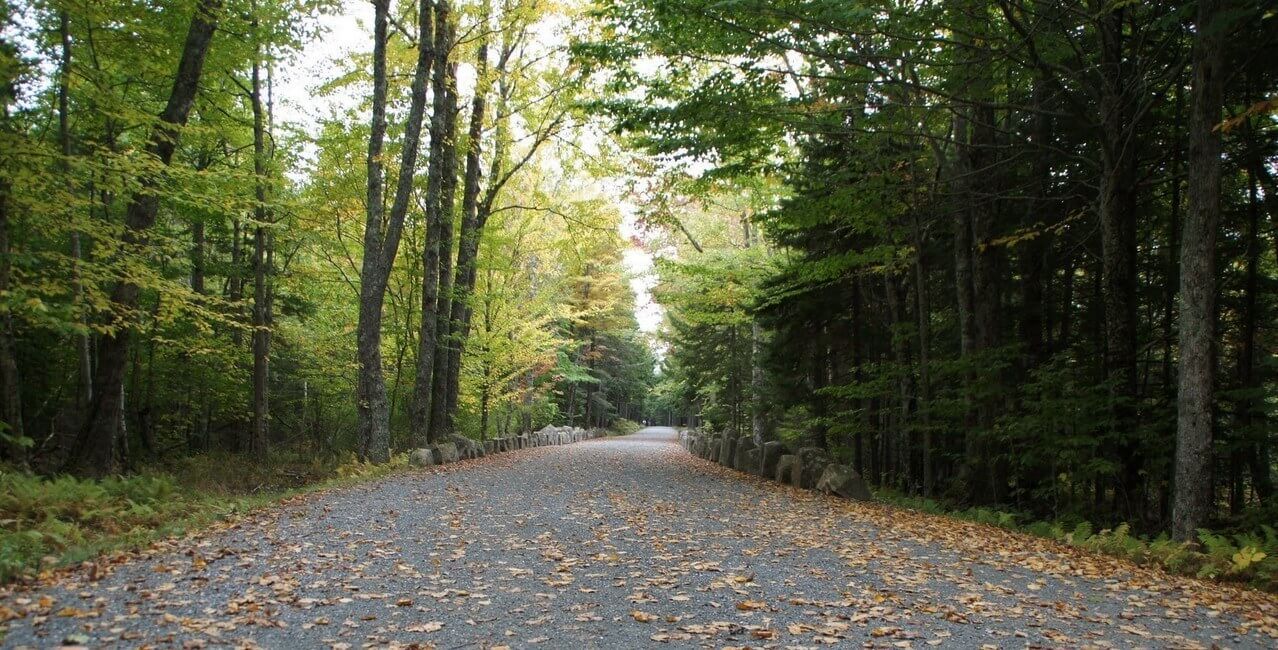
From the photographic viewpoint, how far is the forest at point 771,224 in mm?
7219

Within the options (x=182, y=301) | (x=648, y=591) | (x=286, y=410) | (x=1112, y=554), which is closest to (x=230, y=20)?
(x=182, y=301)

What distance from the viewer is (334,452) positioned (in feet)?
54.7

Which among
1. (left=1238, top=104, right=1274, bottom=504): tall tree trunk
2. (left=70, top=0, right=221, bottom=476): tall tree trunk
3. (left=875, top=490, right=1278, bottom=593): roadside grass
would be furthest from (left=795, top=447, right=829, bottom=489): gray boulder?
(left=70, top=0, right=221, bottom=476): tall tree trunk

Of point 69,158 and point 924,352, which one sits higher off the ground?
point 69,158

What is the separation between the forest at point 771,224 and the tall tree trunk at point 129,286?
1.5 inches

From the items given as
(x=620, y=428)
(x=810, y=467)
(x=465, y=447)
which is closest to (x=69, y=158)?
(x=465, y=447)

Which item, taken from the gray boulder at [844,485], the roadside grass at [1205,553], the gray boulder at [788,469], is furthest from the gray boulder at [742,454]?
the roadside grass at [1205,553]

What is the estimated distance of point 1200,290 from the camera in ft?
20.4

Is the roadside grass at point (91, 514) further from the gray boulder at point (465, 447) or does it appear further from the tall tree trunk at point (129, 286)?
the gray boulder at point (465, 447)

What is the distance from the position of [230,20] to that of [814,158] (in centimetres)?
938

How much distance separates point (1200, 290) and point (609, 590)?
5.96 meters

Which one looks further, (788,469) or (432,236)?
(432,236)

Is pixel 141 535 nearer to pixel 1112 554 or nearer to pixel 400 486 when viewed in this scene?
pixel 400 486

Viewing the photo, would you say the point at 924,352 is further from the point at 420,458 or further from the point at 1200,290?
the point at 420,458
